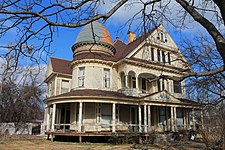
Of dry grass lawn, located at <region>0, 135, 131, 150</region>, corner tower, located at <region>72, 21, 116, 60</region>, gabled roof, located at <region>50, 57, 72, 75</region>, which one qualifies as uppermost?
corner tower, located at <region>72, 21, 116, 60</region>

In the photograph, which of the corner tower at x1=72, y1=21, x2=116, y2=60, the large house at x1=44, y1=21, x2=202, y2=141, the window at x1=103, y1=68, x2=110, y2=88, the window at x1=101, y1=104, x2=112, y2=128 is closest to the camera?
the large house at x1=44, y1=21, x2=202, y2=141

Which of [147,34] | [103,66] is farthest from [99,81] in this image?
[147,34]

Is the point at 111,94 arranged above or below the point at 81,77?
A: below

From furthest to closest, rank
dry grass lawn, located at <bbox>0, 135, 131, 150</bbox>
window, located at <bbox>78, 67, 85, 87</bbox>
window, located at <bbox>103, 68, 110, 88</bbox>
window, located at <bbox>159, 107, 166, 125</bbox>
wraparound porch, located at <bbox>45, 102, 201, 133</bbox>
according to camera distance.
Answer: window, located at <bbox>159, 107, 166, 125</bbox> < window, located at <bbox>103, 68, 110, 88</bbox> < window, located at <bbox>78, 67, 85, 87</bbox> < wraparound porch, located at <bbox>45, 102, 201, 133</bbox> < dry grass lawn, located at <bbox>0, 135, 131, 150</bbox>

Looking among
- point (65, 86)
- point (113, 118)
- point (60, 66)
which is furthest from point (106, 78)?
point (60, 66)

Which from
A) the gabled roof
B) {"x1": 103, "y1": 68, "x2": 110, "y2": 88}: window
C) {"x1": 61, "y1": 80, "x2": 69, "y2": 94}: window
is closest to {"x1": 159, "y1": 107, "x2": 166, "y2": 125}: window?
{"x1": 103, "y1": 68, "x2": 110, "y2": 88}: window

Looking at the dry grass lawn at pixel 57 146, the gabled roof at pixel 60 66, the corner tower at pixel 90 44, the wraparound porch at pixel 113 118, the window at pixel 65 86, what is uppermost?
the corner tower at pixel 90 44

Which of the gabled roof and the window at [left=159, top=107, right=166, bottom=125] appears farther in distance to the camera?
the gabled roof

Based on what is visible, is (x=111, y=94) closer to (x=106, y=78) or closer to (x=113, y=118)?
(x=113, y=118)

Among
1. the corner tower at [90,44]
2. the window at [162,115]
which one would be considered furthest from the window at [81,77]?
the window at [162,115]

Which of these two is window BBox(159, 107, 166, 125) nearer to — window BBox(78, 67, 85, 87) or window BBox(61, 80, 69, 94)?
window BBox(78, 67, 85, 87)

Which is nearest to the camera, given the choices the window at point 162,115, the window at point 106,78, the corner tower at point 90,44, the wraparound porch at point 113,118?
the wraparound porch at point 113,118

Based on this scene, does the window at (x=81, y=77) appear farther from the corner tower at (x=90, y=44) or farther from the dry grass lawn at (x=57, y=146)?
the dry grass lawn at (x=57, y=146)

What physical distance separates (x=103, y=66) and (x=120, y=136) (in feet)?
26.2
